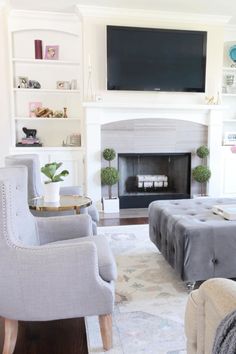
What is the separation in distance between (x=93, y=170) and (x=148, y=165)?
969 millimetres

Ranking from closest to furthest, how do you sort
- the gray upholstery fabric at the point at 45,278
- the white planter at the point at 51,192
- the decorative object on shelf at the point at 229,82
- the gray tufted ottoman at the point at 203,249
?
the gray upholstery fabric at the point at 45,278, the gray tufted ottoman at the point at 203,249, the white planter at the point at 51,192, the decorative object on shelf at the point at 229,82

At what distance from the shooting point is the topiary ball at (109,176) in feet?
15.0

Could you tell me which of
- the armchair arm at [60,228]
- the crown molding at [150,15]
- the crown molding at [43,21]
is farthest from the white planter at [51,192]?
the crown molding at [43,21]

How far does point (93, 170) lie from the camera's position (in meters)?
4.73

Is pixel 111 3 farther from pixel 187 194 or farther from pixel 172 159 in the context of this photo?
pixel 187 194

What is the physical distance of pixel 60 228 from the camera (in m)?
2.24

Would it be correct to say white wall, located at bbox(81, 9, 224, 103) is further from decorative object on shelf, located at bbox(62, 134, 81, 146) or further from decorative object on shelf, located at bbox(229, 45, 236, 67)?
decorative object on shelf, located at bbox(62, 134, 81, 146)

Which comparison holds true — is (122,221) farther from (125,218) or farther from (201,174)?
(201,174)

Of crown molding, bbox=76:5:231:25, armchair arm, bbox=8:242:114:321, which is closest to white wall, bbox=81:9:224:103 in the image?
crown molding, bbox=76:5:231:25

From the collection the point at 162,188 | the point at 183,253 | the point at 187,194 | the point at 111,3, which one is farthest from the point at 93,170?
the point at 183,253

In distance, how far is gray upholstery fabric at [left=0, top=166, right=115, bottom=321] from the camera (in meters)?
1.53

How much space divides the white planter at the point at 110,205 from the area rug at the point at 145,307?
4.83ft

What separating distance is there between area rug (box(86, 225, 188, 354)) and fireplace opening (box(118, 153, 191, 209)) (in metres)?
1.82

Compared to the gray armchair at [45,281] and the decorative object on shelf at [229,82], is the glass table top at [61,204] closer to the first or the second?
the gray armchair at [45,281]
